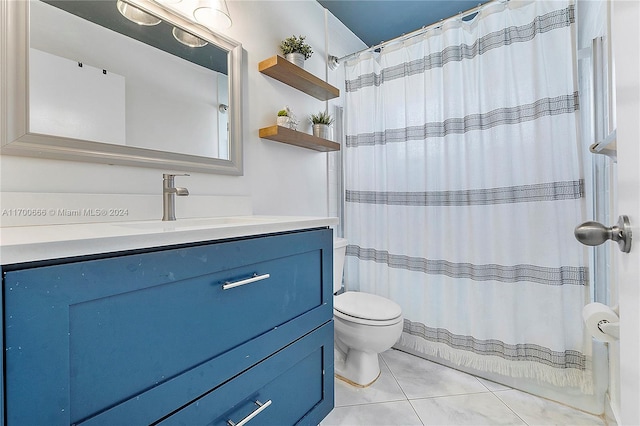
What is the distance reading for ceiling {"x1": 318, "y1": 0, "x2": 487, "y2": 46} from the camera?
2.00m

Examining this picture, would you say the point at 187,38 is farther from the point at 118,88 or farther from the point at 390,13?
the point at 390,13

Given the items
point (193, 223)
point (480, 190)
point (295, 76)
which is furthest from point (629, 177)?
point (295, 76)

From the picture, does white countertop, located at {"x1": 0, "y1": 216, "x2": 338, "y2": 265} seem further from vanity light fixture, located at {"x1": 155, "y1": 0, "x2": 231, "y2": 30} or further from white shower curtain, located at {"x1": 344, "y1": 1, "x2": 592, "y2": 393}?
white shower curtain, located at {"x1": 344, "y1": 1, "x2": 592, "y2": 393}

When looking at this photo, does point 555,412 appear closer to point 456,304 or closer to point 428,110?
point 456,304

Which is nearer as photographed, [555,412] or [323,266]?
[323,266]

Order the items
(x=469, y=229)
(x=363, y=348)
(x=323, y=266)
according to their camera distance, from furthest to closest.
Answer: (x=469, y=229) < (x=363, y=348) < (x=323, y=266)

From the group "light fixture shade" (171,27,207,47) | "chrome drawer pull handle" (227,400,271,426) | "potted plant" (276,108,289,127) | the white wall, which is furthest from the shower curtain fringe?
→ "light fixture shade" (171,27,207,47)

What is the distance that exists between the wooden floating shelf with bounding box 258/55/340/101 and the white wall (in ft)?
0.14

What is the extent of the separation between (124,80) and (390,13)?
181cm

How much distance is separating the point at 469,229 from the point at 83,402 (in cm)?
179

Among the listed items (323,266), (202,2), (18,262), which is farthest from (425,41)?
(18,262)

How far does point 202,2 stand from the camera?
1.26 m

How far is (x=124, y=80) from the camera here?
1.12 metres

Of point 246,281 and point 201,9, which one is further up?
point 201,9
